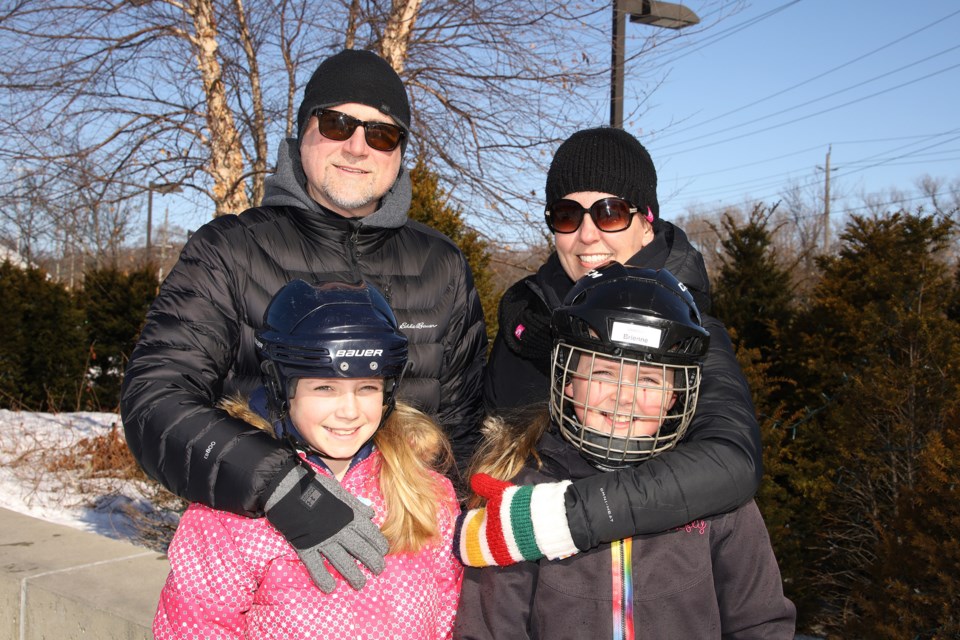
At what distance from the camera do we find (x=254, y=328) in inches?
101

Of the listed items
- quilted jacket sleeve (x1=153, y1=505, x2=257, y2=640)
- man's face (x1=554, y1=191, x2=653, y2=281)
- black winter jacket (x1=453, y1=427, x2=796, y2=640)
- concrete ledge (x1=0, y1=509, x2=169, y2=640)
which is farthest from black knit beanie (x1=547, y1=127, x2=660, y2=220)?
concrete ledge (x1=0, y1=509, x2=169, y2=640)

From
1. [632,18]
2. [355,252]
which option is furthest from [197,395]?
[632,18]

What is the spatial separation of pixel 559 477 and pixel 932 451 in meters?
2.55

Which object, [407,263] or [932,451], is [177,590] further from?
[932,451]

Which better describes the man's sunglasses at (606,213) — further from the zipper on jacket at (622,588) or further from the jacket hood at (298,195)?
the zipper on jacket at (622,588)

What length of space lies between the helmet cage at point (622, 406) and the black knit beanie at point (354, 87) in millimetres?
1127

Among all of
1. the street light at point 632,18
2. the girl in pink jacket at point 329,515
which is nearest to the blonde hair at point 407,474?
the girl in pink jacket at point 329,515

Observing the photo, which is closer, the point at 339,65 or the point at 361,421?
the point at 361,421

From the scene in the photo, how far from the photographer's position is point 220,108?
26.3 ft

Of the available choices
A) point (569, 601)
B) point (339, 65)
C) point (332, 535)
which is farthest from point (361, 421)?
point (339, 65)

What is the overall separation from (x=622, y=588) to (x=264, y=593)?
3.05 feet

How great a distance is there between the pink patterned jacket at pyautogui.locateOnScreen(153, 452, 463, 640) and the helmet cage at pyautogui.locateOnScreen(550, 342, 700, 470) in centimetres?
56

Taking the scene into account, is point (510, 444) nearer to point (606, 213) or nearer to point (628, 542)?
point (628, 542)

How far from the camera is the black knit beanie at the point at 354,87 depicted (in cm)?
278
